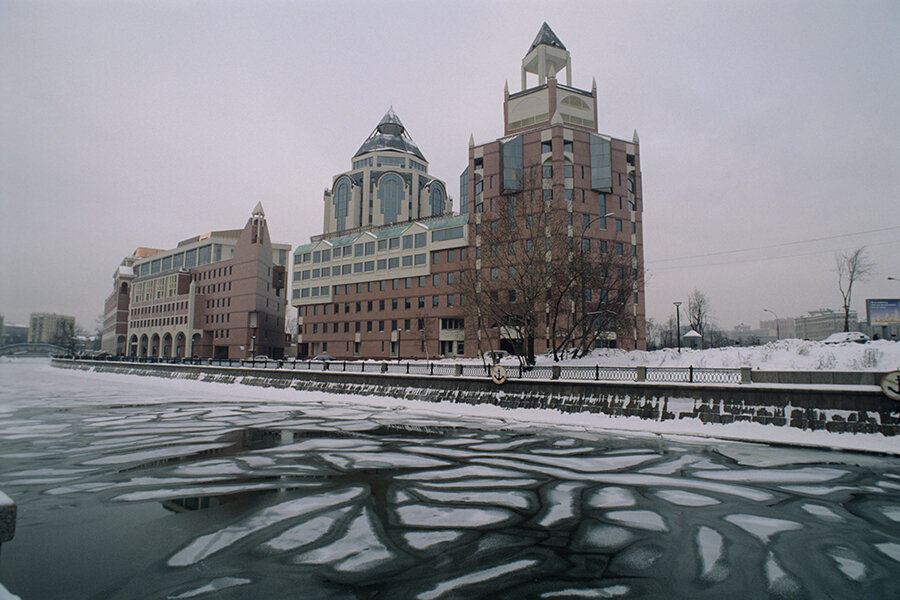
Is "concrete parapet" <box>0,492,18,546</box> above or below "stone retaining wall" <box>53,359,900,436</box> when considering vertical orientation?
above

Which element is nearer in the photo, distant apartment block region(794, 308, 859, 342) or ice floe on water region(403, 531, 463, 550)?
ice floe on water region(403, 531, 463, 550)

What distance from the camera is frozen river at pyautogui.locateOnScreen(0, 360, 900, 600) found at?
6.02 m

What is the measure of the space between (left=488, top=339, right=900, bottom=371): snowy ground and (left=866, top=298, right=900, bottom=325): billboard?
48.4 ft

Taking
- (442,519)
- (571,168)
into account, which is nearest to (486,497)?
(442,519)

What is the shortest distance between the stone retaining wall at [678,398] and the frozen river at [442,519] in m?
2.19

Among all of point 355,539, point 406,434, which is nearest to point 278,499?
point 355,539

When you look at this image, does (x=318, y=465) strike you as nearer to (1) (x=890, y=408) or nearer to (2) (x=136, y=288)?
(1) (x=890, y=408)

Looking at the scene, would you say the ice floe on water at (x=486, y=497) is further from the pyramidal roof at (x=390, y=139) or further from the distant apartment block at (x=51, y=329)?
the distant apartment block at (x=51, y=329)

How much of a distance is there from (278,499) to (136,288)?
417ft

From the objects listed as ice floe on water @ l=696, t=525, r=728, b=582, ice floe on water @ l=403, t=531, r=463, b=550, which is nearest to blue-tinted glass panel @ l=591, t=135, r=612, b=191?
ice floe on water @ l=696, t=525, r=728, b=582

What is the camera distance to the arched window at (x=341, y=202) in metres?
101

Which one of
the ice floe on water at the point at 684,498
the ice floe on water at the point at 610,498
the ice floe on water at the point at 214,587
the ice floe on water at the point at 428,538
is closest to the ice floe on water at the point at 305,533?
the ice floe on water at the point at 214,587

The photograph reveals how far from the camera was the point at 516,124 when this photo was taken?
6525 cm

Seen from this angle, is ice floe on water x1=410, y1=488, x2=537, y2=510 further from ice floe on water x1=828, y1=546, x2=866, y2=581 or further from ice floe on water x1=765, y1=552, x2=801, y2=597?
ice floe on water x1=828, y1=546, x2=866, y2=581
